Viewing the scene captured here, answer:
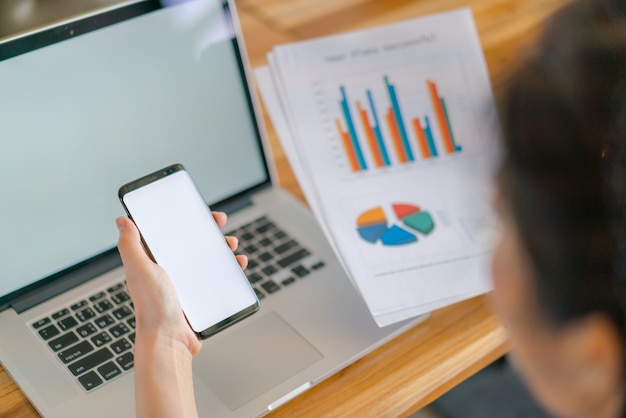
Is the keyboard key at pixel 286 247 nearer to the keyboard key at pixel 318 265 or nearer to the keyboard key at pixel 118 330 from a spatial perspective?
the keyboard key at pixel 318 265

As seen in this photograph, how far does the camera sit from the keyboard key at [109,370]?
27.4 inches

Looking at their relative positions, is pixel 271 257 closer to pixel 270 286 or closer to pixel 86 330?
pixel 270 286

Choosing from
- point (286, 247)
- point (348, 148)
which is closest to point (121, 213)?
point (286, 247)

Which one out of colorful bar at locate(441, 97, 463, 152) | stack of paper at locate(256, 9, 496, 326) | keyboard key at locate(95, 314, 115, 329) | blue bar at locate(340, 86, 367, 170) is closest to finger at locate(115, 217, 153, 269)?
keyboard key at locate(95, 314, 115, 329)

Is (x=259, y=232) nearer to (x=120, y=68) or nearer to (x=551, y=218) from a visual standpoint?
(x=120, y=68)

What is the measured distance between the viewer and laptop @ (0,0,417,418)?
2.30 ft

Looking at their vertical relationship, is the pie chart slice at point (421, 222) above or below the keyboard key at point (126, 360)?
below

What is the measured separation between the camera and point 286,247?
0.83m

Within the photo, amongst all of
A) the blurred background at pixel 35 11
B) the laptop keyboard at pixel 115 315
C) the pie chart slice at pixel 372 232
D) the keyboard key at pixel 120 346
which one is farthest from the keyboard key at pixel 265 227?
the blurred background at pixel 35 11

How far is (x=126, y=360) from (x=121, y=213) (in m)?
0.18

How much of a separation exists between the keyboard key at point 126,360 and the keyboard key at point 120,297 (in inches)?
2.9

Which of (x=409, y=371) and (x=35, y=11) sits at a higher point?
(x=35, y=11)

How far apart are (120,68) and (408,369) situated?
0.43m

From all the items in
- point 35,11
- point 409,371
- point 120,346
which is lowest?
point 409,371
